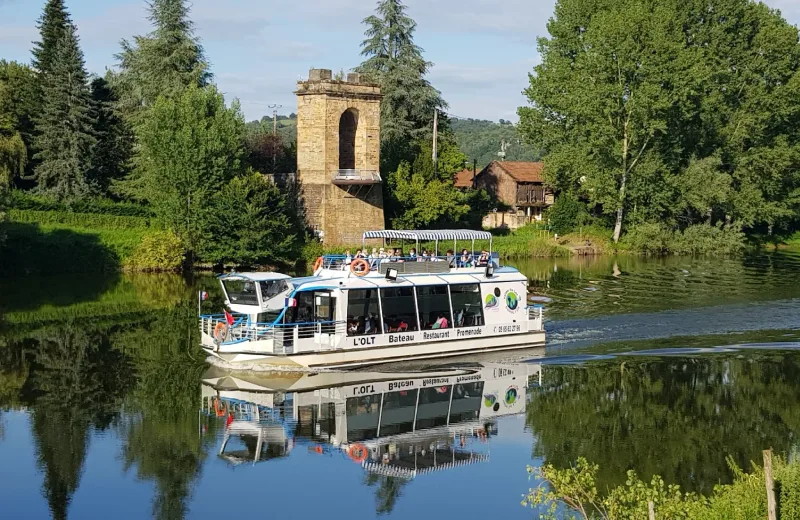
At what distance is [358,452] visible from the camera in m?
21.0

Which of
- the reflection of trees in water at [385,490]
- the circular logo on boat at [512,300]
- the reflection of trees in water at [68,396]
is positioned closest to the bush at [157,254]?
the reflection of trees in water at [68,396]

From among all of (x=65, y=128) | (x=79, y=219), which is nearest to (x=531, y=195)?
(x=65, y=128)

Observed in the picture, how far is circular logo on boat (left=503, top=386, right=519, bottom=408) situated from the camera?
81.5 ft

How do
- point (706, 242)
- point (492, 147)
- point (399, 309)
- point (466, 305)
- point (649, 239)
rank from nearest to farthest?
point (399, 309) → point (466, 305) → point (649, 239) → point (706, 242) → point (492, 147)

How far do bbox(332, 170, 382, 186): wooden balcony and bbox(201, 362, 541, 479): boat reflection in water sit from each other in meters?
30.5

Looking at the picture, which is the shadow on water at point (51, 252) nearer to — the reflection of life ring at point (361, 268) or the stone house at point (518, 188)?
the reflection of life ring at point (361, 268)

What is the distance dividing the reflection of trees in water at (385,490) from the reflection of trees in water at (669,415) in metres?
3.13

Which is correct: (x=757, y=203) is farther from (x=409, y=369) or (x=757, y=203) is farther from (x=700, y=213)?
(x=409, y=369)

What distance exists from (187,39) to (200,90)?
696 centimetres

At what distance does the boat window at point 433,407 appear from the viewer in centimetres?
2312

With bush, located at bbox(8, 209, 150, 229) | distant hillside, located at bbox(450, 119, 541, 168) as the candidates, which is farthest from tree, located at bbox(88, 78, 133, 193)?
distant hillside, located at bbox(450, 119, 541, 168)

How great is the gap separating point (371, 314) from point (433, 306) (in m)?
2.12

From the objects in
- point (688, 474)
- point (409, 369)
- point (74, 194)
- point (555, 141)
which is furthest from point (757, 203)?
point (688, 474)

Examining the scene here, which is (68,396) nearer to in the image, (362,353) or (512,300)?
(362,353)
